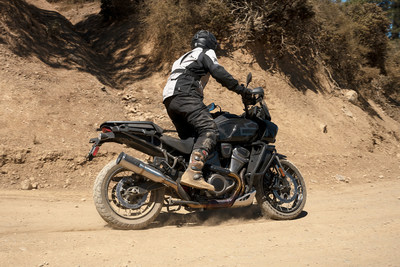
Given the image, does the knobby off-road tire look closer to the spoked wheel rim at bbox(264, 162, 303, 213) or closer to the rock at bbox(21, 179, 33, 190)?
the spoked wheel rim at bbox(264, 162, 303, 213)

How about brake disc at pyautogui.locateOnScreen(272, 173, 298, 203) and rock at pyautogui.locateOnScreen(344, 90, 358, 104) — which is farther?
rock at pyautogui.locateOnScreen(344, 90, 358, 104)

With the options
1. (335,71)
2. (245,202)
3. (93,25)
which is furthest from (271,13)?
(245,202)

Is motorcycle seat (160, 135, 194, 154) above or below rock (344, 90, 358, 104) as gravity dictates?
below

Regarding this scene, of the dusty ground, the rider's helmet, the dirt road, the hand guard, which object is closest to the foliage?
the dusty ground

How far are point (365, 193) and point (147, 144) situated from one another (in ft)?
15.3

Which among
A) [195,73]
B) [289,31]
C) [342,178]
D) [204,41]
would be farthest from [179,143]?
[289,31]

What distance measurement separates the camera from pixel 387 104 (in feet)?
51.5

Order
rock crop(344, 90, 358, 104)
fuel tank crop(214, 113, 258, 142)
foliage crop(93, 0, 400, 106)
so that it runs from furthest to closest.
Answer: rock crop(344, 90, 358, 104) → foliage crop(93, 0, 400, 106) → fuel tank crop(214, 113, 258, 142)

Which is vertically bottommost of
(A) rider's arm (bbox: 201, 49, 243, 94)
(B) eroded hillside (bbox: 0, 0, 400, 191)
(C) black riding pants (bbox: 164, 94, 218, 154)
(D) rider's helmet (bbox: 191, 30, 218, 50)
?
(B) eroded hillside (bbox: 0, 0, 400, 191)

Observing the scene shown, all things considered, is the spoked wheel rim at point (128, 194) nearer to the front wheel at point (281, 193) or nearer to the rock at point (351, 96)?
the front wheel at point (281, 193)

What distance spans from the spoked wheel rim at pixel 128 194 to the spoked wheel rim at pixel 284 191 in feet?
5.48

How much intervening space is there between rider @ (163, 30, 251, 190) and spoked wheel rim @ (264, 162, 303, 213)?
107 cm

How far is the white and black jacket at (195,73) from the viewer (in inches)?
171

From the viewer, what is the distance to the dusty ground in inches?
128
